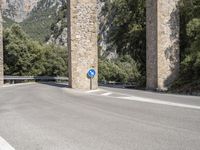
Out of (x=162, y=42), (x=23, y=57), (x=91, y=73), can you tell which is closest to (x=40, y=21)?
(x=23, y=57)

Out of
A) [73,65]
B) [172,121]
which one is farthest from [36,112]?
[73,65]

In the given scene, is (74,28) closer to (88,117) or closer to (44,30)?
(88,117)

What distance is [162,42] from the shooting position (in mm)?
32094

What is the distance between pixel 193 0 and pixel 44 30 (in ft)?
276

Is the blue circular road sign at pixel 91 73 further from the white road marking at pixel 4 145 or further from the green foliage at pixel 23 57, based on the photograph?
the green foliage at pixel 23 57

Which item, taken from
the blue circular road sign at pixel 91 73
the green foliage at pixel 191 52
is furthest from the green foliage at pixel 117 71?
the blue circular road sign at pixel 91 73

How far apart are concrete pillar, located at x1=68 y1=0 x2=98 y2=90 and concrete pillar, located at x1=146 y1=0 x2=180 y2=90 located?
16.4ft

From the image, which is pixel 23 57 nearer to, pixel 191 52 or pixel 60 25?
pixel 60 25

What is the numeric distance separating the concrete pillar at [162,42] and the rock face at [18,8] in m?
90.9

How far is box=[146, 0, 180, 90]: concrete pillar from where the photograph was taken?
31.9m

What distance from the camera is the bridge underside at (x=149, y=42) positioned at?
2942 centimetres

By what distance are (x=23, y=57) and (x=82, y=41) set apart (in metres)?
32.9

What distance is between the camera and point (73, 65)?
29.4m

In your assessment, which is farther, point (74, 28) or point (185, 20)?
point (185, 20)
